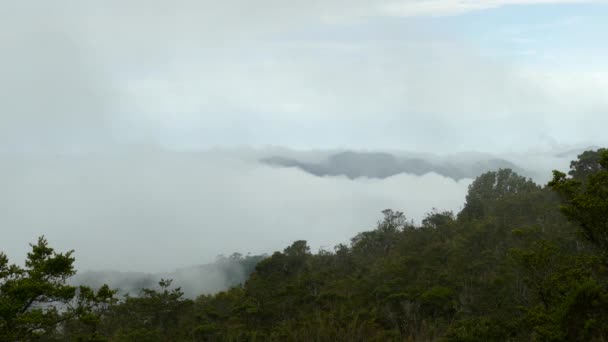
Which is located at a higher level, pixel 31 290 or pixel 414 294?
pixel 31 290

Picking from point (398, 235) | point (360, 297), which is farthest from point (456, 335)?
point (398, 235)

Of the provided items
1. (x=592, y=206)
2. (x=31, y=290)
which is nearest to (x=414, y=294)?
(x=592, y=206)

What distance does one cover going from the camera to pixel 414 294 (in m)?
37.2

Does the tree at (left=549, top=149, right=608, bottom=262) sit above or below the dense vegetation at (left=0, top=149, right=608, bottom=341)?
above

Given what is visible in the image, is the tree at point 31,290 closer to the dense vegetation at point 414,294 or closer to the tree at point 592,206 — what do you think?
the dense vegetation at point 414,294

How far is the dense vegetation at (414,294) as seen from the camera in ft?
51.2

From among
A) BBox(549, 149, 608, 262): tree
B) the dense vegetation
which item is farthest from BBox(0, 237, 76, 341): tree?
BBox(549, 149, 608, 262): tree

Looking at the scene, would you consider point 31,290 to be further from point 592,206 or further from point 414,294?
point 414,294

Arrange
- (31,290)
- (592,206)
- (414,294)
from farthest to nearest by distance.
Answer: (414,294) < (31,290) < (592,206)

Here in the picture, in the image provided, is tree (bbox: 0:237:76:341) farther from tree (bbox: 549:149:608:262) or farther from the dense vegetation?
tree (bbox: 549:149:608:262)

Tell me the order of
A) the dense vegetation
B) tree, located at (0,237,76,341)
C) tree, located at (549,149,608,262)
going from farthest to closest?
tree, located at (0,237,76,341)
the dense vegetation
tree, located at (549,149,608,262)

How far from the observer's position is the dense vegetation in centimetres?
1560

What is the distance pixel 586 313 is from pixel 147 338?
2809 centimetres

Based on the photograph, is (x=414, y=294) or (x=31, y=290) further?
(x=414, y=294)
